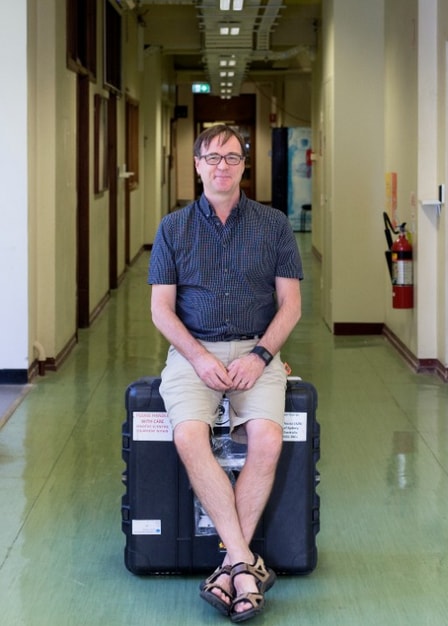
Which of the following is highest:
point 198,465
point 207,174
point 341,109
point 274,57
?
point 274,57

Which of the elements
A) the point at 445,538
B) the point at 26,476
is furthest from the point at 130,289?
the point at 445,538

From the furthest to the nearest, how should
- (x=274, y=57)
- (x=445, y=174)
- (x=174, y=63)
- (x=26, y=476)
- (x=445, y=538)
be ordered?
1. (x=174, y=63)
2. (x=274, y=57)
3. (x=445, y=174)
4. (x=26, y=476)
5. (x=445, y=538)

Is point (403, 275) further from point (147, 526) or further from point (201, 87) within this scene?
point (201, 87)

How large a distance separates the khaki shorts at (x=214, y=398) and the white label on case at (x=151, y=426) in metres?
0.08

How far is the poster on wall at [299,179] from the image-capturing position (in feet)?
66.4

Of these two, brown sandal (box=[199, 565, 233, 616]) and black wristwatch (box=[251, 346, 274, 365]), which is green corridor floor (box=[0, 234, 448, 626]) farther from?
black wristwatch (box=[251, 346, 274, 365])

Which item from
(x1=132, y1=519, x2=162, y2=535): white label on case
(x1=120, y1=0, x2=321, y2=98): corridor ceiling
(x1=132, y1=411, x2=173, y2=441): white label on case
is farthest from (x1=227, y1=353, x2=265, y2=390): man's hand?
(x1=120, y1=0, x2=321, y2=98): corridor ceiling

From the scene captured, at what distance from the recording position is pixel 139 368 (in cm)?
742

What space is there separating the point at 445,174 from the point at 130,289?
5.43m

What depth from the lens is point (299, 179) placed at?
808 inches

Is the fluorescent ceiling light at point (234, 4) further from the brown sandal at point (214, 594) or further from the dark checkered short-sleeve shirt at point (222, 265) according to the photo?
the brown sandal at point (214, 594)

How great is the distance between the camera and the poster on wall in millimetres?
20234

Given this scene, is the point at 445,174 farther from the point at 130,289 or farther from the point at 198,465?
the point at 130,289

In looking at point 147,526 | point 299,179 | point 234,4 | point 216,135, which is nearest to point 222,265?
point 216,135
